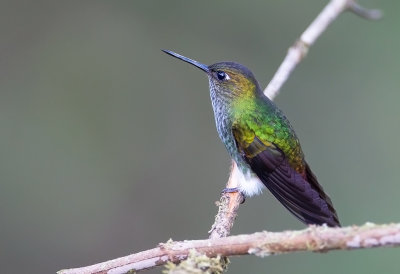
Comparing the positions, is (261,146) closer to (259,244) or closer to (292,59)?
(292,59)

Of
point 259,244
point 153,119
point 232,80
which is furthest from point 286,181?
point 153,119

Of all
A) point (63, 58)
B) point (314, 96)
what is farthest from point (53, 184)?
point (314, 96)

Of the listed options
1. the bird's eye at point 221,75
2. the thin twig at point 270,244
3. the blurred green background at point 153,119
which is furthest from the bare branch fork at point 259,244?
the blurred green background at point 153,119

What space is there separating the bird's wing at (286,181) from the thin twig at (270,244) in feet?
3.48

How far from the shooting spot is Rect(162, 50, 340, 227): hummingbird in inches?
129

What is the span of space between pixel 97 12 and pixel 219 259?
5793 mm

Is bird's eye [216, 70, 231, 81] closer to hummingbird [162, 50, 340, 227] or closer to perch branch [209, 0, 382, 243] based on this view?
hummingbird [162, 50, 340, 227]

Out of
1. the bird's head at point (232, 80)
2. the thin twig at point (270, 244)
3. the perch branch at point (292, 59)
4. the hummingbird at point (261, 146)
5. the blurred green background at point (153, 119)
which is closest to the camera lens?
the thin twig at point (270, 244)

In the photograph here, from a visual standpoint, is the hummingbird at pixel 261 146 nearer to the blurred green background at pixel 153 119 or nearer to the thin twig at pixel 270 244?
the thin twig at pixel 270 244

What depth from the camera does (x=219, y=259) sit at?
2.20 meters

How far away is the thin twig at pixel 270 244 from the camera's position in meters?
1.85

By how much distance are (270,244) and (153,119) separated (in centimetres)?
516

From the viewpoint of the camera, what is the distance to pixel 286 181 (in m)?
3.40

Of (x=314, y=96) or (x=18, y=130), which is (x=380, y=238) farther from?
(x=18, y=130)
